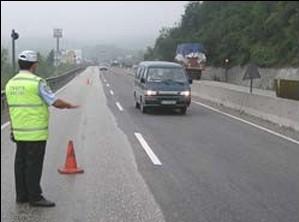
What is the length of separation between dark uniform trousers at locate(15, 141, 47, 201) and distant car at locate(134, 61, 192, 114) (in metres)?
14.9

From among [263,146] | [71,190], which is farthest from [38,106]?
[263,146]

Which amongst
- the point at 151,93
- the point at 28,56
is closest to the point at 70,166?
the point at 28,56

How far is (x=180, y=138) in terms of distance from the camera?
15469 millimetres

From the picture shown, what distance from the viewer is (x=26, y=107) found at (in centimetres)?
759

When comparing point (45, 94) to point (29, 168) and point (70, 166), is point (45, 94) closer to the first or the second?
point (29, 168)

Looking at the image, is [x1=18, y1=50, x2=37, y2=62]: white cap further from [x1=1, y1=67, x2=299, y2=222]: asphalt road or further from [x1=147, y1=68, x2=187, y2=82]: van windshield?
[x1=147, y1=68, x2=187, y2=82]: van windshield

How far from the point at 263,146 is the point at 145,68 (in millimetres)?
10988

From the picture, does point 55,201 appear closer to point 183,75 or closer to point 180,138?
point 180,138

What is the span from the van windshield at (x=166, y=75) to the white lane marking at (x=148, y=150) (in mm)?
7202

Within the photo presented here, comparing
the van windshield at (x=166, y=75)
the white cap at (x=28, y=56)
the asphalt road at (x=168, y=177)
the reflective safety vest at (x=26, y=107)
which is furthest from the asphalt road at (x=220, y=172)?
the van windshield at (x=166, y=75)

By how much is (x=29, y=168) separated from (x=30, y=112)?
27.9 inches

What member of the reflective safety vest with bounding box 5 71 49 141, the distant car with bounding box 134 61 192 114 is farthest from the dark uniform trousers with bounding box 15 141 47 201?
the distant car with bounding box 134 61 192 114

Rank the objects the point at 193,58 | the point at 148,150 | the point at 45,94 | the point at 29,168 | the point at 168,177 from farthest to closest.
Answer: the point at 193,58, the point at 148,150, the point at 168,177, the point at 29,168, the point at 45,94

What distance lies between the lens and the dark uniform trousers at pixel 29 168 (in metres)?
7.78
